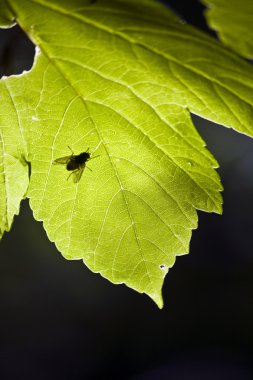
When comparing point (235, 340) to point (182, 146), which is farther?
point (235, 340)

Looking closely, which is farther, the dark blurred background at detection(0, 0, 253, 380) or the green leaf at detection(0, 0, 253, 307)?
the dark blurred background at detection(0, 0, 253, 380)

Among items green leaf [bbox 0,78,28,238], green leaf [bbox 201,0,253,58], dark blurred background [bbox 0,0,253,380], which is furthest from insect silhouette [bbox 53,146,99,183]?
dark blurred background [bbox 0,0,253,380]

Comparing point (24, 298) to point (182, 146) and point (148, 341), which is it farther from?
point (182, 146)

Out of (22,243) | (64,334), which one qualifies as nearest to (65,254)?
(22,243)

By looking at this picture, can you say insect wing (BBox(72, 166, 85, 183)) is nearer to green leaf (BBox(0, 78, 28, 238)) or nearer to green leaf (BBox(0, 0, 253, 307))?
green leaf (BBox(0, 0, 253, 307))

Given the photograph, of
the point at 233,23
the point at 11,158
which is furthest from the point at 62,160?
the point at 233,23

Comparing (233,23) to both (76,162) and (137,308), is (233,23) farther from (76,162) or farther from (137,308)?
(137,308)

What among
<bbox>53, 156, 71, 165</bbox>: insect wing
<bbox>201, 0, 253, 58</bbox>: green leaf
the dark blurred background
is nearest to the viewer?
<bbox>201, 0, 253, 58</bbox>: green leaf
